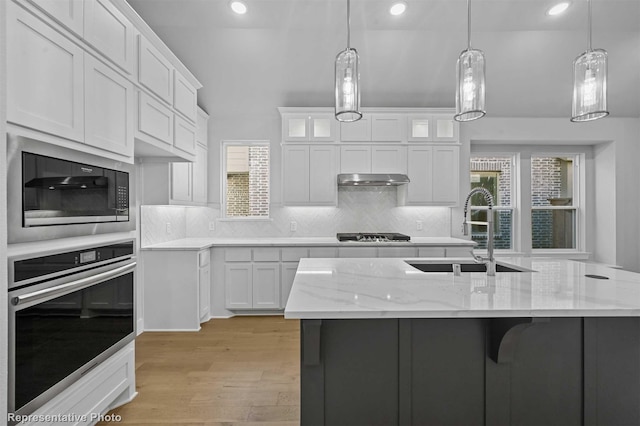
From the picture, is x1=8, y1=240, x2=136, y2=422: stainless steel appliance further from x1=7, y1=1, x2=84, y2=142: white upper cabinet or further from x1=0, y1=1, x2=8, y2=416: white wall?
x1=7, y1=1, x2=84, y2=142: white upper cabinet

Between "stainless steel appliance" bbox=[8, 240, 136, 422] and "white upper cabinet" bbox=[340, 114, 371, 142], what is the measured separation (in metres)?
2.92

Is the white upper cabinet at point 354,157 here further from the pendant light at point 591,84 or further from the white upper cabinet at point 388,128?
the pendant light at point 591,84

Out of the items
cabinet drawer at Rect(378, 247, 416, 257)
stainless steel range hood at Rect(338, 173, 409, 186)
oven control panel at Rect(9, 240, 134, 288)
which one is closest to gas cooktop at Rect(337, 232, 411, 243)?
cabinet drawer at Rect(378, 247, 416, 257)

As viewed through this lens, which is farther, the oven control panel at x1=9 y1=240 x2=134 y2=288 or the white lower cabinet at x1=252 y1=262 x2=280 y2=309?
the white lower cabinet at x1=252 y1=262 x2=280 y2=309

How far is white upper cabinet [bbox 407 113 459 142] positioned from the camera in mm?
4344

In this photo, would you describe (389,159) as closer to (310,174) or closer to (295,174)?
(310,174)

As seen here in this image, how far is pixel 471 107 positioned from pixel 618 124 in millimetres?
4489

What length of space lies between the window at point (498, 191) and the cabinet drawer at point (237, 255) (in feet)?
10.7

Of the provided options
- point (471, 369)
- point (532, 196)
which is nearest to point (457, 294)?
point (471, 369)

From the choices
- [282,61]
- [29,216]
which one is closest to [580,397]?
[29,216]

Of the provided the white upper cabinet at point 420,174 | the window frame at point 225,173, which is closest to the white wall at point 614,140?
the white upper cabinet at point 420,174

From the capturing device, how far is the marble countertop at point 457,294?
129 centimetres

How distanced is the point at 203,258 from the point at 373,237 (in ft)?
6.84

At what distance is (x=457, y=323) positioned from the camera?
1.57 m
